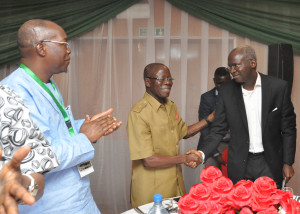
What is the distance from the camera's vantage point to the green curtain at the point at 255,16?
4.04m

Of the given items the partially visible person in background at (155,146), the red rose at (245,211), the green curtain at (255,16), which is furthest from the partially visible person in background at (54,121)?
the green curtain at (255,16)

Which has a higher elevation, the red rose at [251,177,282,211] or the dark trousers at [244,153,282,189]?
the red rose at [251,177,282,211]

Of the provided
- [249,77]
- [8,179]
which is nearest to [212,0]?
[249,77]

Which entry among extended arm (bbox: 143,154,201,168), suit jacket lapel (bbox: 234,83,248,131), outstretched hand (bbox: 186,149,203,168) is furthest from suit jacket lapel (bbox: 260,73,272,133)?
extended arm (bbox: 143,154,201,168)

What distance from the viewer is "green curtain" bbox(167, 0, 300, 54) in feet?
13.3

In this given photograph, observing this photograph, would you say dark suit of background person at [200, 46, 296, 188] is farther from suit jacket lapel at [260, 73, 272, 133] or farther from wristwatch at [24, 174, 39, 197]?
wristwatch at [24, 174, 39, 197]

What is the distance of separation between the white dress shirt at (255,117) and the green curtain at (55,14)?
2148 mm

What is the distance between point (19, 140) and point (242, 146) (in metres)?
1.92

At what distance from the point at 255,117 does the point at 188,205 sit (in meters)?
1.54

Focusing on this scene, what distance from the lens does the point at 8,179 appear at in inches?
33.4

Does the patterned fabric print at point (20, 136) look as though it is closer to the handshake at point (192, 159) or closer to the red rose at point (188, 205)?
the red rose at point (188, 205)

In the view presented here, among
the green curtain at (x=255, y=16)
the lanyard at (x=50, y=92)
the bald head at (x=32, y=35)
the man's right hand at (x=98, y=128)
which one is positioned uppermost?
the green curtain at (x=255, y=16)

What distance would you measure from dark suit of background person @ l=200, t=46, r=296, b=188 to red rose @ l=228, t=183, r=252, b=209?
1.38 m

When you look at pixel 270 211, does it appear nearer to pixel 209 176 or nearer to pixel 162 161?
pixel 209 176
